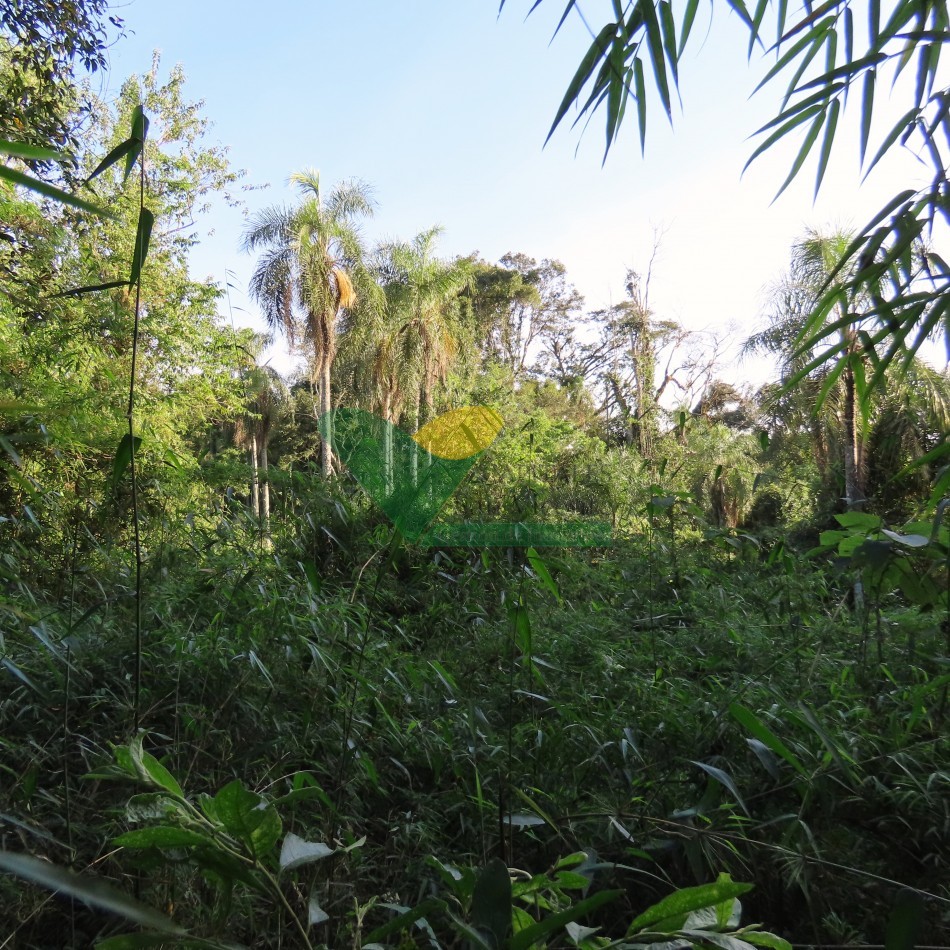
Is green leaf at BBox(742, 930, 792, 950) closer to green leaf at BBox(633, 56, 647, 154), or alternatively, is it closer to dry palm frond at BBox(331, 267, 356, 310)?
green leaf at BBox(633, 56, 647, 154)

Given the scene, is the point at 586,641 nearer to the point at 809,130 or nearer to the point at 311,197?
the point at 809,130

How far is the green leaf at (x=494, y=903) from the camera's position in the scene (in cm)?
56

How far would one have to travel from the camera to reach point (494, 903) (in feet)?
1.87

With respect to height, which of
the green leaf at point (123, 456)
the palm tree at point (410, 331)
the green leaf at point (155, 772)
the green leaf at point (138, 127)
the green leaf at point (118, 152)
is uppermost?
the palm tree at point (410, 331)

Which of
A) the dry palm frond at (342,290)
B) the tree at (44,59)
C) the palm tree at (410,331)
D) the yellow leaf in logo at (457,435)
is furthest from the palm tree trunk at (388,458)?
the dry palm frond at (342,290)

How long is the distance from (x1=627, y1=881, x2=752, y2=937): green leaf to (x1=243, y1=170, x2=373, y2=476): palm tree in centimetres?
1652

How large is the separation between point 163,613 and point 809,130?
6.86 feet

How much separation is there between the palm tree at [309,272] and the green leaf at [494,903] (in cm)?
1652

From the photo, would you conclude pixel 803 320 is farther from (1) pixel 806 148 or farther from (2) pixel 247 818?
(2) pixel 247 818

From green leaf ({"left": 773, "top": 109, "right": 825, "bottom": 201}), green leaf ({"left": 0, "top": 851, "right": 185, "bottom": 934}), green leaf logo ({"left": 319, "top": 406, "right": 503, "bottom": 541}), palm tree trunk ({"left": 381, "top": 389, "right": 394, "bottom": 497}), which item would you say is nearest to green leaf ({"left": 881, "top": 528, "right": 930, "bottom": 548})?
green leaf ({"left": 773, "top": 109, "right": 825, "bottom": 201})

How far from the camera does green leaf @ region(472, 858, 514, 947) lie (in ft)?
1.85

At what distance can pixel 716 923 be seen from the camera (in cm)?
67

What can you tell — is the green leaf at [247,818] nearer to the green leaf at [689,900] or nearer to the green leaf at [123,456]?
the green leaf at [689,900]

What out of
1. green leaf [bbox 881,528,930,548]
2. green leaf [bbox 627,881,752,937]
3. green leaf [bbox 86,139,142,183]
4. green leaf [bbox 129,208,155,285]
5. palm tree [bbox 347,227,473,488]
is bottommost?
green leaf [bbox 627,881,752,937]
